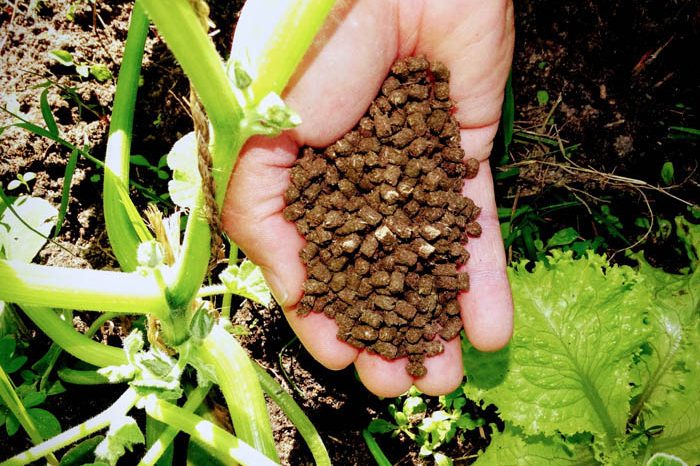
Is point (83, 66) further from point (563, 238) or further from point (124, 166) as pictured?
point (563, 238)

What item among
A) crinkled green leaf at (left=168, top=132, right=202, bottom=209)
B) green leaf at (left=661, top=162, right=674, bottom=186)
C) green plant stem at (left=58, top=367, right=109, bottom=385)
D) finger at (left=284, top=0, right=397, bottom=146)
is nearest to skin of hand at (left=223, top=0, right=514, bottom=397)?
finger at (left=284, top=0, right=397, bottom=146)

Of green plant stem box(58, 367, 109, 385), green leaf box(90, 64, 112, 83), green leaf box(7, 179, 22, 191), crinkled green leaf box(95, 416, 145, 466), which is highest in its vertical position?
green leaf box(90, 64, 112, 83)

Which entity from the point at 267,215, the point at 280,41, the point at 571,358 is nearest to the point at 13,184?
the point at 267,215

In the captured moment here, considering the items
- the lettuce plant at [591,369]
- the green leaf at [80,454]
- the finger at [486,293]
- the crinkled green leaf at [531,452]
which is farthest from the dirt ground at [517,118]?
the green leaf at [80,454]

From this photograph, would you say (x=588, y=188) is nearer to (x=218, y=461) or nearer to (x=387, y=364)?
(x=387, y=364)

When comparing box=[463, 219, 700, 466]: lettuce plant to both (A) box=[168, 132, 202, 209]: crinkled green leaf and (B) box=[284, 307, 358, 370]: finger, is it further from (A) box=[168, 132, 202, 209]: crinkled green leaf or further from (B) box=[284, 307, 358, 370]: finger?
(A) box=[168, 132, 202, 209]: crinkled green leaf
